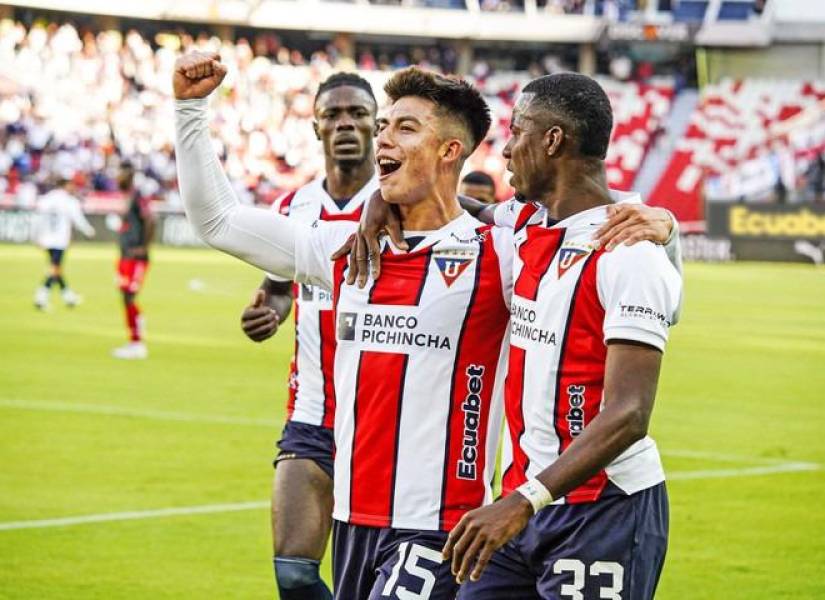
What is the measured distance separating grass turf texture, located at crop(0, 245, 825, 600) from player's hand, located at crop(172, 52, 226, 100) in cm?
411

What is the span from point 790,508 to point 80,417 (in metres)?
6.64

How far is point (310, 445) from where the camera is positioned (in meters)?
6.69

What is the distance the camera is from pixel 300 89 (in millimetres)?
53344

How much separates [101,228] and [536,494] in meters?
40.5

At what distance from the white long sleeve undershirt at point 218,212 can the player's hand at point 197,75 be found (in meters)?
0.04

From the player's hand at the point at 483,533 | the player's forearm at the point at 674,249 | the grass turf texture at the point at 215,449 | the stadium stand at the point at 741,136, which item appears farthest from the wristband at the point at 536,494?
the stadium stand at the point at 741,136

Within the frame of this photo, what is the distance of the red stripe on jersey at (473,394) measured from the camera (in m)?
4.75

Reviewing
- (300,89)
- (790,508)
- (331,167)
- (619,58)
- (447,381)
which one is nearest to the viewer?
(447,381)

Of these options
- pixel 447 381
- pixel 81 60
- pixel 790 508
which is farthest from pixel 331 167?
pixel 81 60

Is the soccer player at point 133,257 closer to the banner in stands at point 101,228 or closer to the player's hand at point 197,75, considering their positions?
the player's hand at point 197,75

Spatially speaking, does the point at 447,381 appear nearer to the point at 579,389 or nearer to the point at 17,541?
the point at 579,389

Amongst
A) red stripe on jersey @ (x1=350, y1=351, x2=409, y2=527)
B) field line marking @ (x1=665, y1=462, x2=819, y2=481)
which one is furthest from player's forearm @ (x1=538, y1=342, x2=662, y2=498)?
field line marking @ (x1=665, y1=462, x2=819, y2=481)

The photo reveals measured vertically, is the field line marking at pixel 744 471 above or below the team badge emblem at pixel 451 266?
below

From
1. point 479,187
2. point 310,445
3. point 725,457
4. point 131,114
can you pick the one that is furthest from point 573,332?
point 131,114
